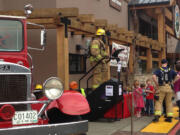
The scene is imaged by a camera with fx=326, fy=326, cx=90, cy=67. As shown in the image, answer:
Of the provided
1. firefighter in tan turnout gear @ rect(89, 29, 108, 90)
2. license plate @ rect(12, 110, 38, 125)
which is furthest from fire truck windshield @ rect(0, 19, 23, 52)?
firefighter in tan turnout gear @ rect(89, 29, 108, 90)

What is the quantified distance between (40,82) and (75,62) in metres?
2.03

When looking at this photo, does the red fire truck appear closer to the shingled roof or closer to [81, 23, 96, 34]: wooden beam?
[81, 23, 96, 34]: wooden beam

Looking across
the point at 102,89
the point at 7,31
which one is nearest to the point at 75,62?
the point at 102,89

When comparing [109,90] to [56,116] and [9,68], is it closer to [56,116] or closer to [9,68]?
[56,116]

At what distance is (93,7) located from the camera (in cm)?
1471

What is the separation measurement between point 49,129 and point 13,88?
92 centimetres

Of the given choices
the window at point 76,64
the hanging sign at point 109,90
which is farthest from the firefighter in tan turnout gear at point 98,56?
the window at point 76,64

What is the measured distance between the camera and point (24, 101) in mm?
4832

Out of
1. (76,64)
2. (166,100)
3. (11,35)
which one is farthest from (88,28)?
(11,35)

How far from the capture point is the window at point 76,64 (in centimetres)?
1289

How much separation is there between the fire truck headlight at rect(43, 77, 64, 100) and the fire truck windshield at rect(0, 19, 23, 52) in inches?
51.7

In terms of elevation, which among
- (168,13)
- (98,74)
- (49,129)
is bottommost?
(49,129)

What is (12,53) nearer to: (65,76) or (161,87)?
(65,76)

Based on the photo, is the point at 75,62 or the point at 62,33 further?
the point at 75,62
